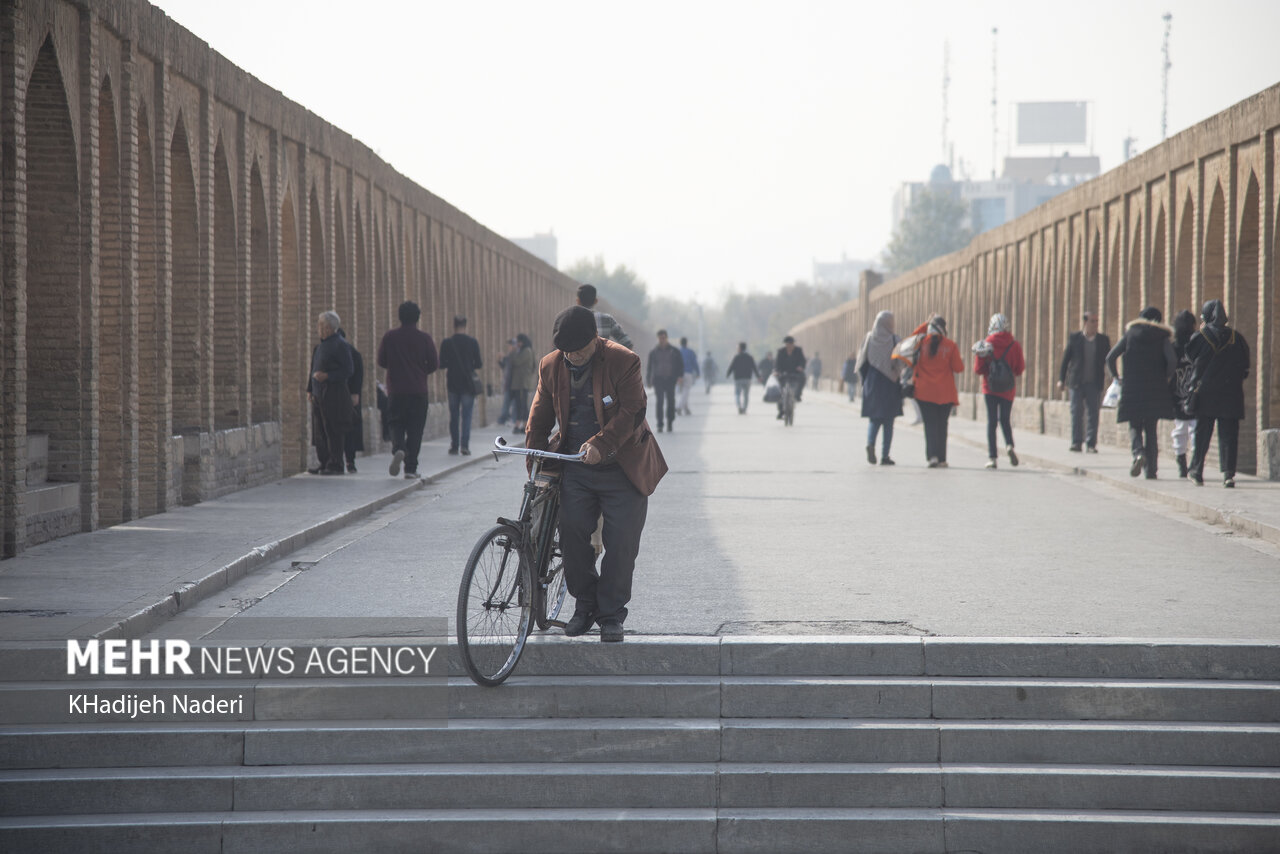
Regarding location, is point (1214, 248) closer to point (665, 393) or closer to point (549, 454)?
point (665, 393)

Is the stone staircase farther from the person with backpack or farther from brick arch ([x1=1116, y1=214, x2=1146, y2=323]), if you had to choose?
brick arch ([x1=1116, y1=214, x2=1146, y2=323])

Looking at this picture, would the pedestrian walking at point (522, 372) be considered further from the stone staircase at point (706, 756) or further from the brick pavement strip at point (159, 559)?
the stone staircase at point (706, 756)

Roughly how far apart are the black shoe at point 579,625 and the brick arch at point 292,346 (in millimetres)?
11196

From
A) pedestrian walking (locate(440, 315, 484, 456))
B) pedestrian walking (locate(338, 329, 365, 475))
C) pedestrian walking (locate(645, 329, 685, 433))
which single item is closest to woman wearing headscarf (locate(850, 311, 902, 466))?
pedestrian walking (locate(440, 315, 484, 456))

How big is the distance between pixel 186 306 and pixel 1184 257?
14268 millimetres

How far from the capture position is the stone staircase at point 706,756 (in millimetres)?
5773

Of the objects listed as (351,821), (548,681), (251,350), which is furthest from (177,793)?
(251,350)

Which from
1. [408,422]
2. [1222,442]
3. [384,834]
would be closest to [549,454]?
[384,834]

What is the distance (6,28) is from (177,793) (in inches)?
235

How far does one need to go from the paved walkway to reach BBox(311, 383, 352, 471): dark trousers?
14.4 inches

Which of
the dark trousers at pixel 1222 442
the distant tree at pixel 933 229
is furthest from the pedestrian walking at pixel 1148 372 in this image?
the distant tree at pixel 933 229

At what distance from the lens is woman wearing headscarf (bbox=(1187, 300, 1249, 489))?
1444 cm

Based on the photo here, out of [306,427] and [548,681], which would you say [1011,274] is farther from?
[548,681]

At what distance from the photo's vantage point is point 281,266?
1795 centimetres
